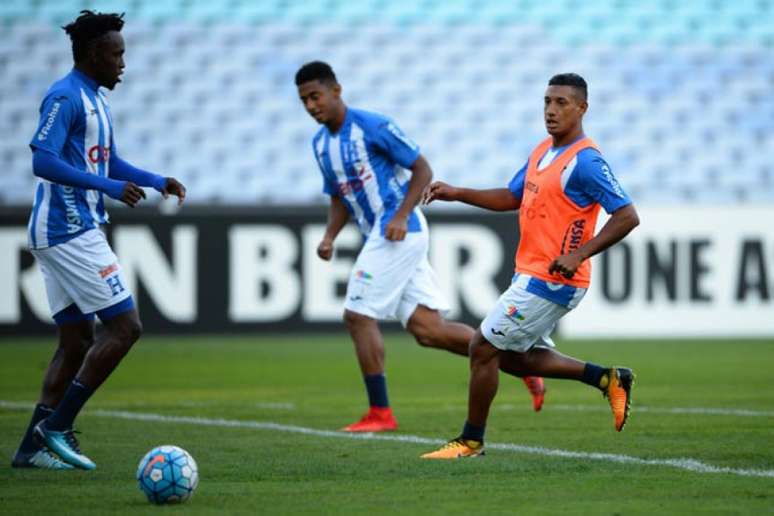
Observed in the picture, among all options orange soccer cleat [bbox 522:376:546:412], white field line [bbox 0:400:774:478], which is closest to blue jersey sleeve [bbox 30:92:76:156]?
white field line [bbox 0:400:774:478]

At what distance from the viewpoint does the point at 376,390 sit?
9.64 m

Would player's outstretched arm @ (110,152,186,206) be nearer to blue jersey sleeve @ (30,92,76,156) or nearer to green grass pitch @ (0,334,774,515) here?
blue jersey sleeve @ (30,92,76,156)

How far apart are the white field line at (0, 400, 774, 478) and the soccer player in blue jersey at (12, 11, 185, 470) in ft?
6.02

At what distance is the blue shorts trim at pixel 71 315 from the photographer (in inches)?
307

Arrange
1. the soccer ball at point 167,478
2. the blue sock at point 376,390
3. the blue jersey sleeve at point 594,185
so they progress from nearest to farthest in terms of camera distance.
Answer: the soccer ball at point 167,478 → the blue jersey sleeve at point 594,185 → the blue sock at point 376,390

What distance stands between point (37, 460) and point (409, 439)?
7.19ft

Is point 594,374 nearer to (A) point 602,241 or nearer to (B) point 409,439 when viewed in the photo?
(A) point 602,241

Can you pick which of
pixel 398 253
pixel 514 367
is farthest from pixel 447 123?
pixel 514 367

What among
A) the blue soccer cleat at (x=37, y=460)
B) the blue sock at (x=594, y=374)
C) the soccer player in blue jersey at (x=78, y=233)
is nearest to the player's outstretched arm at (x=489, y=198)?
the blue sock at (x=594, y=374)

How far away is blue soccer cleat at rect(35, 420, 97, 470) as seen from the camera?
7457 millimetres

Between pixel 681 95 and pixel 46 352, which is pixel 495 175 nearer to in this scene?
pixel 681 95

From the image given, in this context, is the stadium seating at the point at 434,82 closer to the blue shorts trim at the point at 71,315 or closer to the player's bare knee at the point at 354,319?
the player's bare knee at the point at 354,319

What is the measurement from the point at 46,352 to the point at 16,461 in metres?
9.21

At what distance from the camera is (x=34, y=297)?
17.5 metres
